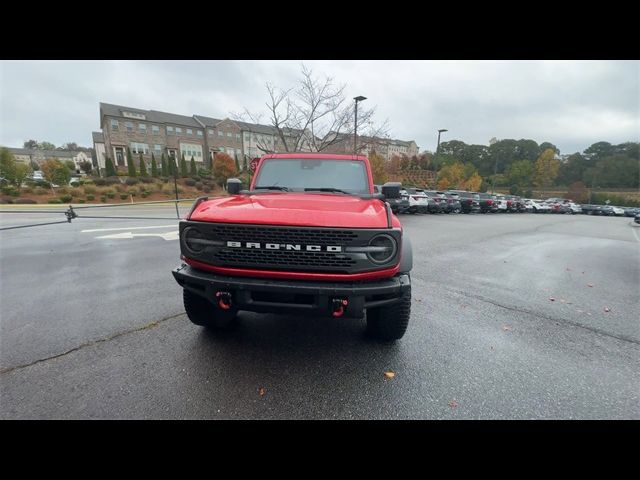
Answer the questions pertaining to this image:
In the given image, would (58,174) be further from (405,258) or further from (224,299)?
(405,258)

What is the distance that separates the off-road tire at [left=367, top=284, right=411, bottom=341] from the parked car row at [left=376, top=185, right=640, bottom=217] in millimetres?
6260

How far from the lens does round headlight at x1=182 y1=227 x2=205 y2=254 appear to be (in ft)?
7.64

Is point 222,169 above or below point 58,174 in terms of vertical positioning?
above

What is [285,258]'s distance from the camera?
87.3 inches

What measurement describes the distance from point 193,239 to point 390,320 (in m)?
1.95

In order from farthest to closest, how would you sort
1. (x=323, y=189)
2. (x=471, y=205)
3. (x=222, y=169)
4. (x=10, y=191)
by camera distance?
1. (x=222, y=169)
2. (x=471, y=205)
3. (x=10, y=191)
4. (x=323, y=189)

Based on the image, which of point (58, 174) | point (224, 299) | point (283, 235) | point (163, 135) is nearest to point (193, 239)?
point (224, 299)

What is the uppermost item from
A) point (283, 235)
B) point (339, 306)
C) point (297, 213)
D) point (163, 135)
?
point (163, 135)

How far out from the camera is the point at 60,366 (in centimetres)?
250

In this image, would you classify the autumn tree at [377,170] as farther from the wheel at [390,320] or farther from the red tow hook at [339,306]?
the red tow hook at [339,306]

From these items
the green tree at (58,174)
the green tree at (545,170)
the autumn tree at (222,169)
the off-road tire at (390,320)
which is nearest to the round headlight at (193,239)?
the off-road tire at (390,320)

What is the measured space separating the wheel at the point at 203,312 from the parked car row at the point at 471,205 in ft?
22.1

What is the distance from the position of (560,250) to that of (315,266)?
369 inches

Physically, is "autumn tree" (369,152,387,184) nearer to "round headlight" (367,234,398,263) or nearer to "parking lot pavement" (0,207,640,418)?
"parking lot pavement" (0,207,640,418)
